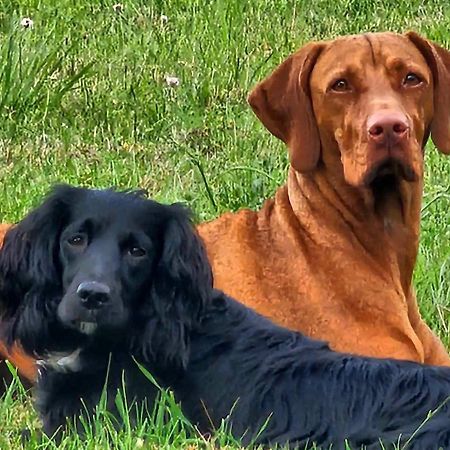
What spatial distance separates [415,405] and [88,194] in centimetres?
131

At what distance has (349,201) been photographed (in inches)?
209

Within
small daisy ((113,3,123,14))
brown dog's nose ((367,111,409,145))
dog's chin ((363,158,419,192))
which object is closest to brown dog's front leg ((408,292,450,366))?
dog's chin ((363,158,419,192))

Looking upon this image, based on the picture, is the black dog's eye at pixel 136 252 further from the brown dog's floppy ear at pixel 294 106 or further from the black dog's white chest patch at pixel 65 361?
the brown dog's floppy ear at pixel 294 106

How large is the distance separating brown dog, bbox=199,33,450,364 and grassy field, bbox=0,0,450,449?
0.85 meters

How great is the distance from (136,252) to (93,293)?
1.13 ft

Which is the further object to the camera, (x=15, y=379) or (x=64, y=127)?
(x=64, y=127)

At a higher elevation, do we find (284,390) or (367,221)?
(367,221)

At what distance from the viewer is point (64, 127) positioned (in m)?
8.60

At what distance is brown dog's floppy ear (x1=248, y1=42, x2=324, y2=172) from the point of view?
5.29m

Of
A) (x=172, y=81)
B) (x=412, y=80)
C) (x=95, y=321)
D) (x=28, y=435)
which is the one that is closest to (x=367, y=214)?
(x=412, y=80)

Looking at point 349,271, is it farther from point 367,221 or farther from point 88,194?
point 88,194

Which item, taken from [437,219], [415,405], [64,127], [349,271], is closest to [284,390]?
[415,405]

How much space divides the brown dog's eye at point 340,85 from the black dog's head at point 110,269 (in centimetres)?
79

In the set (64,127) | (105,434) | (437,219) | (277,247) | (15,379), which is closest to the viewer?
(105,434)
